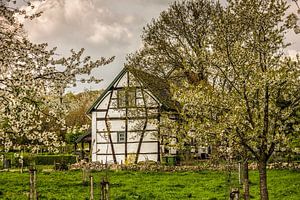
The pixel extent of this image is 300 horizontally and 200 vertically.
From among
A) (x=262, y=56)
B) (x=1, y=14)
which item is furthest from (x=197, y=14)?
(x=1, y=14)

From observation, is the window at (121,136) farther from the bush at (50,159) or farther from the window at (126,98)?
the bush at (50,159)

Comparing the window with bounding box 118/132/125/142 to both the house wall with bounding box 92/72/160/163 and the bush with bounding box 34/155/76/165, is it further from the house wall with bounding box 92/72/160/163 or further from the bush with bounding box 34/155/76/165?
the bush with bounding box 34/155/76/165

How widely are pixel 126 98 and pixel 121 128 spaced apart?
2.95m

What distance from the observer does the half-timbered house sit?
3772cm

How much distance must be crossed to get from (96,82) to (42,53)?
1.43m

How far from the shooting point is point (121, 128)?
39.7m

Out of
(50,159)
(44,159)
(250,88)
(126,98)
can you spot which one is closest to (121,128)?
(126,98)

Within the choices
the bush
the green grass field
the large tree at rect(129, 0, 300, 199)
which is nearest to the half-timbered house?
the bush

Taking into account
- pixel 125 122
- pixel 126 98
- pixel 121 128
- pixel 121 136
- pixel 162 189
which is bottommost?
pixel 162 189

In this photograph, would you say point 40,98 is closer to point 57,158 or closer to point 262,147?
point 262,147

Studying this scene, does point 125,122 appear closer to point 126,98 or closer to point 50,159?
point 126,98

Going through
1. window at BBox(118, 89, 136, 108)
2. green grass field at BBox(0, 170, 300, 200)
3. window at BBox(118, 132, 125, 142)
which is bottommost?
green grass field at BBox(0, 170, 300, 200)

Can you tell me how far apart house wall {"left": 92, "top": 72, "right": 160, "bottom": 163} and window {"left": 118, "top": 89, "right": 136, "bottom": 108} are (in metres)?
0.16

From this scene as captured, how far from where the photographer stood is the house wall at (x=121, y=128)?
3800 centimetres
